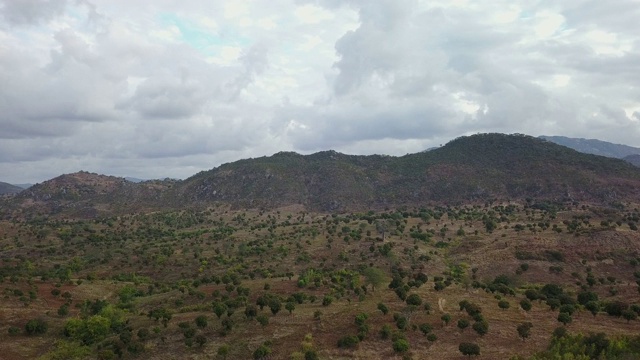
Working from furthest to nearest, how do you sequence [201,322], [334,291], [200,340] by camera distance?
[334,291], [201,322], [200,340]

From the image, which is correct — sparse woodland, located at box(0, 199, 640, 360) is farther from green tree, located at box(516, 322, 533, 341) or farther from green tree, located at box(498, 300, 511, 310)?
green tree, located at box(498, 300, 511, 310)

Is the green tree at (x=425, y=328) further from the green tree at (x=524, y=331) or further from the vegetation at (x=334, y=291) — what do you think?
the green tree at (x=524, y=331)

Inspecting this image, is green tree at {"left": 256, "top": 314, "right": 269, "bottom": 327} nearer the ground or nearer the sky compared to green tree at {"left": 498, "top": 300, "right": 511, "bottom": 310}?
nearer the sky

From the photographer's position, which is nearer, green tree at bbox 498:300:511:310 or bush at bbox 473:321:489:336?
bush at bbox 473:321:489:336

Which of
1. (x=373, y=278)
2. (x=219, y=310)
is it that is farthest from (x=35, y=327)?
(x=373, y=278)

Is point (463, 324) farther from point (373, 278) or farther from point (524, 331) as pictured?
point (373, 278)

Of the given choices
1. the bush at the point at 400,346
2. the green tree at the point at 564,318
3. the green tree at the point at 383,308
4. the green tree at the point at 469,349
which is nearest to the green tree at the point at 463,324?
the green tree at the point at 469,349

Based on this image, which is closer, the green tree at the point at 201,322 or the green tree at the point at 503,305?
the green tree at the point at 201,322

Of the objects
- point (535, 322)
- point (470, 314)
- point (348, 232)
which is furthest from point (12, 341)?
point (348, 232)

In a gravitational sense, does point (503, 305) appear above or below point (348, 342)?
below

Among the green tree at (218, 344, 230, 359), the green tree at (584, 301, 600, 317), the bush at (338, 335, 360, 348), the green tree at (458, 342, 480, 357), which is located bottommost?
the green tree at (584, 301, 600, 317)

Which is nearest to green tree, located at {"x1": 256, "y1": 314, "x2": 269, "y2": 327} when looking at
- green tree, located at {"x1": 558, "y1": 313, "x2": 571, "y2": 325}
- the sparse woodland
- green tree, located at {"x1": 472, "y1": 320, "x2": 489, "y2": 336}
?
the sparse woodland

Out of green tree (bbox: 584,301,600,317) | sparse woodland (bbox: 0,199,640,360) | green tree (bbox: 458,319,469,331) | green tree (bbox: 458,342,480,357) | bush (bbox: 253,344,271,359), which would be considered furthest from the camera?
green tree (bbox: 584,301,600,317)

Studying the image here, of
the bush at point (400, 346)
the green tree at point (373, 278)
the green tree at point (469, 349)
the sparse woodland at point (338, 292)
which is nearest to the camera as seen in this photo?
the green tree at point (469, 349)
